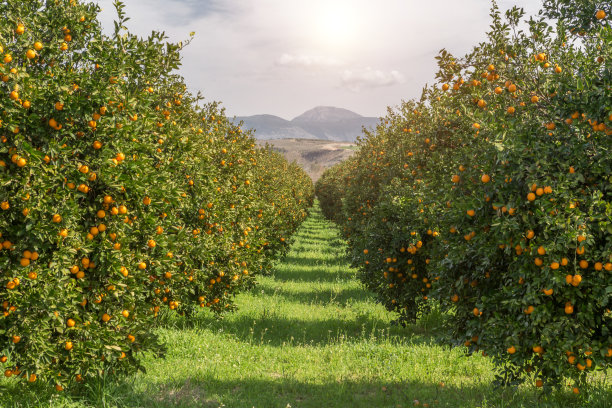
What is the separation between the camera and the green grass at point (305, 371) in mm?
5746

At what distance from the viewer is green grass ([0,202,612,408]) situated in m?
5.75

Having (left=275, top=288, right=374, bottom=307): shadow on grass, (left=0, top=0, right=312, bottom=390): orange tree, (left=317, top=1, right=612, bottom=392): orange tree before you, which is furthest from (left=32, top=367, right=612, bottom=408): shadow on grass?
(left=275, top=288, right=374, bottom=307): shadow on grass

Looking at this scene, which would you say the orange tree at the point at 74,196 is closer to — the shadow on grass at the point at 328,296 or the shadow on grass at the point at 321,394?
the shadow on grass at the point at 321,394

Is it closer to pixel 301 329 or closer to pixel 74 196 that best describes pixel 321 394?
pixel 301 329

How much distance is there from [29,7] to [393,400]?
6964mm

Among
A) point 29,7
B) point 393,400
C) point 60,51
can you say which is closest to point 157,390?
point 393,400

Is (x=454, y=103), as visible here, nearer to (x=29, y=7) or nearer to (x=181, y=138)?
(x=181, y=138)

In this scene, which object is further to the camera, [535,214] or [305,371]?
[305,371]

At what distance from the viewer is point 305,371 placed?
295 inches

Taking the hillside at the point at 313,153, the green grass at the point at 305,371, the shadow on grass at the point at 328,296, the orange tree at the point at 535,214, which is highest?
the hillside at the point at 313,153

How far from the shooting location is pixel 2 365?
629 centimetres

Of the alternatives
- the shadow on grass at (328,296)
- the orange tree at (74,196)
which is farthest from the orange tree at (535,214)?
the shadow on grass at (328,296)

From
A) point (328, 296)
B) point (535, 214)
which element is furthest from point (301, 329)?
point (535, 214)

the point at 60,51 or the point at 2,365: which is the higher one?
the point at 60,51
